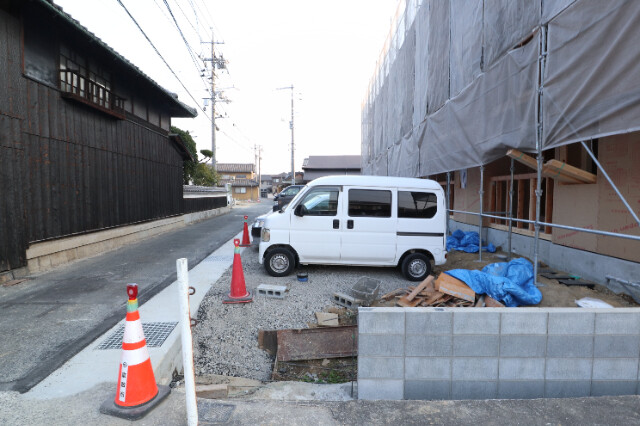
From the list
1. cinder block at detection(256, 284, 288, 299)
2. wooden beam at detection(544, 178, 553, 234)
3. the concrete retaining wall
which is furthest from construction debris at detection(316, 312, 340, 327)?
the concrete retaining wall

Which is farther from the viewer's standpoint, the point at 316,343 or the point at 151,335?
the point at 316,343

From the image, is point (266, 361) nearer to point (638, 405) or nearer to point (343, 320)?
point (343, 320)

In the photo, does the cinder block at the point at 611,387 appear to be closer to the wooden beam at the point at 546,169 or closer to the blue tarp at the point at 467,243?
the wooden beam at the point at 546,169

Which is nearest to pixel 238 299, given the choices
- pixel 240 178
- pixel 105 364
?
pixel 105 364

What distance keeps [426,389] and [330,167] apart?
3923 centimetres

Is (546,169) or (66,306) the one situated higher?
(546,169)

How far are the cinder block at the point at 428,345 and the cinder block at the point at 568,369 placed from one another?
2.56 feet

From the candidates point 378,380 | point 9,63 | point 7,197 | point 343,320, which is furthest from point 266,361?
point 9,63

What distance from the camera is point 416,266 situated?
6445mm

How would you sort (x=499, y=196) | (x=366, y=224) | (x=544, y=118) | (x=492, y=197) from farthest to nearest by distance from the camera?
(x=492, y=197), (x=499, y=196), (x=366, y=224), (x=544, y=118)

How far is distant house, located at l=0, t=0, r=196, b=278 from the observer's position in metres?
5.92

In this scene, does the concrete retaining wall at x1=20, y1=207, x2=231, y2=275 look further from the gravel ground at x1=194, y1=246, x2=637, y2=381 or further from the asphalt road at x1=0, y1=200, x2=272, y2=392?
the gravel ground at x1=194, y1=246, x2=637, y2=381

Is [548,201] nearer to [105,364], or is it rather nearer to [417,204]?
[417,204]

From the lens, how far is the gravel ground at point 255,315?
3893 mm
